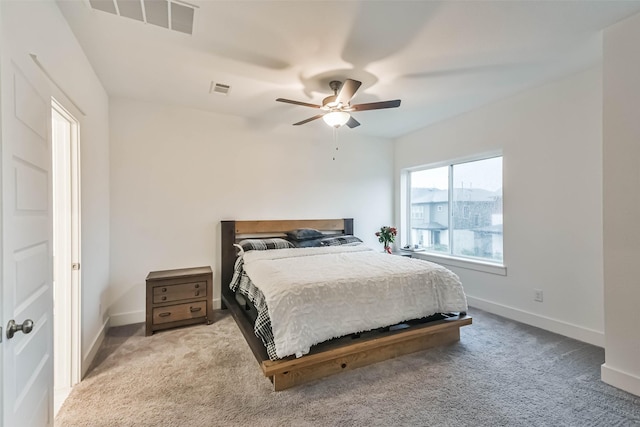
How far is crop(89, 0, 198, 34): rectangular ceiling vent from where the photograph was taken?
187 cm

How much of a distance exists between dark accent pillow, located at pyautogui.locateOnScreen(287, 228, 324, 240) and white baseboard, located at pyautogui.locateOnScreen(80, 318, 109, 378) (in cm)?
237

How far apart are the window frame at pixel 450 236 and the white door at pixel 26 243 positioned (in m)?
4.32

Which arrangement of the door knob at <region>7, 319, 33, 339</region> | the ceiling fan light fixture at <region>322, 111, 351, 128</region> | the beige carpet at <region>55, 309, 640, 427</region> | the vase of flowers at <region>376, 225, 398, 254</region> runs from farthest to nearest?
the vase of flowers at <region>376, 225, 398, 254</region>, the ceiling fan light fixture at <region>322, 111, 351, 128</region>, the beige carpet at <region>55, 309, 640, 427</region>, the door knob at <region>7, 319, 33, 339</region>

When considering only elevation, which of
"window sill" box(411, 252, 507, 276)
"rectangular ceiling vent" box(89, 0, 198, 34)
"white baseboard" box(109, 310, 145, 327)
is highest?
"rectangular ceiling vent" box(89, 0, 198, 34)

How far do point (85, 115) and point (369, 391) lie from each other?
325 cm

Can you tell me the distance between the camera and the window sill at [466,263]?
3.70 m

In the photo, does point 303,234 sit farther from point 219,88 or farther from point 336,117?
point 219,88

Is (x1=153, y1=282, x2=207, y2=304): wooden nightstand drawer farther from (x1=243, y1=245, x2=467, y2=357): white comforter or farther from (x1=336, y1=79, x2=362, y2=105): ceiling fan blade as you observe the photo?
(x1=336, y1=79, x2=362, y2=105): ceiling fan blade

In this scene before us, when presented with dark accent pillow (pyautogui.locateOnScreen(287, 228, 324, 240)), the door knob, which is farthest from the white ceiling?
the door knob

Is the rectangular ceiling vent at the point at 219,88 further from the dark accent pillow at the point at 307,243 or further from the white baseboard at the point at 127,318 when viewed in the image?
the white baseboard at the point at 127,318

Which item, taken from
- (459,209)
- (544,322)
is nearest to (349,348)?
(544,322)

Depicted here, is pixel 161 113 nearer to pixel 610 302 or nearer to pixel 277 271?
pixel 277 271

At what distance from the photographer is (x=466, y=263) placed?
13.4ft

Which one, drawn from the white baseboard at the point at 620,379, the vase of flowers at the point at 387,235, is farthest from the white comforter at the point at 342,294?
the vase of flowers at the point at 387,235
